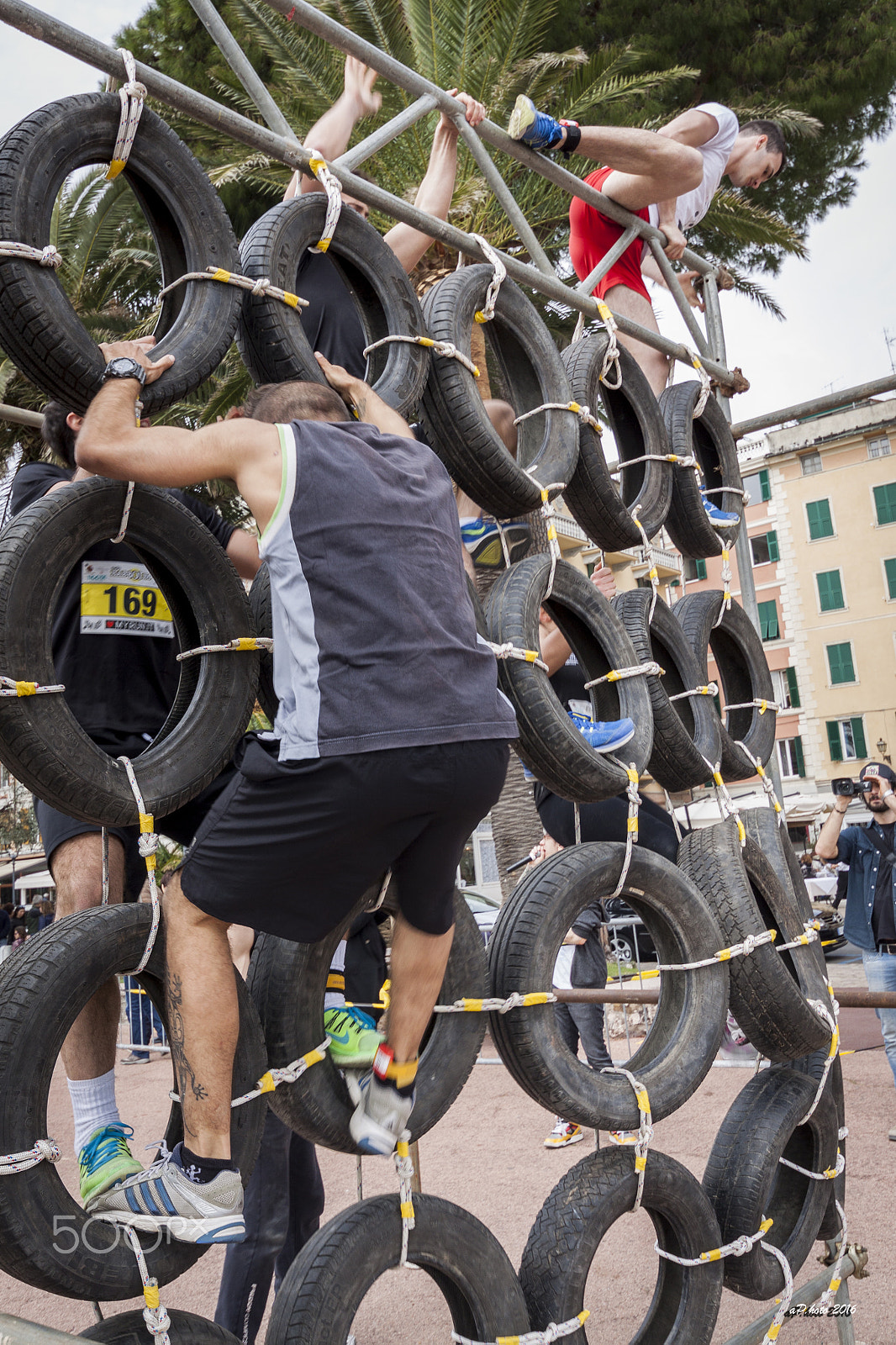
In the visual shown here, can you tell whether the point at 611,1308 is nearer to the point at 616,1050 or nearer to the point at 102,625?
the point at 102,625

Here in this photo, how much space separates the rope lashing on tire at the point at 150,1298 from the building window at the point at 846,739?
31945 mm

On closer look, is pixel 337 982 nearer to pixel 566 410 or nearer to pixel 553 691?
pixel 553 691

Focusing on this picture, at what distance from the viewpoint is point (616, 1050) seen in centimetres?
855

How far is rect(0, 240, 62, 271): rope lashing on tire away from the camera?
193 cm

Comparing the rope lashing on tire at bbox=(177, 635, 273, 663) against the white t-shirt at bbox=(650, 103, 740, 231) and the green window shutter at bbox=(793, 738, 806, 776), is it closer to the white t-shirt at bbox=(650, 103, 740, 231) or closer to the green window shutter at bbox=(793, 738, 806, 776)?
the white t-shirt at bbox=(650, 103, 740, 231)

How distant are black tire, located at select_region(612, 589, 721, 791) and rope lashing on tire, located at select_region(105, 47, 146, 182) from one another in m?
1.96

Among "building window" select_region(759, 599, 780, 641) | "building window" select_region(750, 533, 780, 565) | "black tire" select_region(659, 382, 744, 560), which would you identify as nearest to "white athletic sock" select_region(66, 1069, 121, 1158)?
"black tire" select_region(659, 382, 744, 560)

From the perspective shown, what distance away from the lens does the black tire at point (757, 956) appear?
312cm

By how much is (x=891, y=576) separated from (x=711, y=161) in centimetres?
3018

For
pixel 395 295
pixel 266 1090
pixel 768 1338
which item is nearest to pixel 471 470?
pixel 395 295

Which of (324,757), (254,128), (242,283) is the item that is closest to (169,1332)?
(324,757)

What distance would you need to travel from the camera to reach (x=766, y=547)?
3462 cm

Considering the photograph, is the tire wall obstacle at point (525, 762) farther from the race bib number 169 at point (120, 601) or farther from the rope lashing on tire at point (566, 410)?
the race bib number 169 at point (120, 601)

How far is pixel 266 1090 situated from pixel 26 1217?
0.49 m
